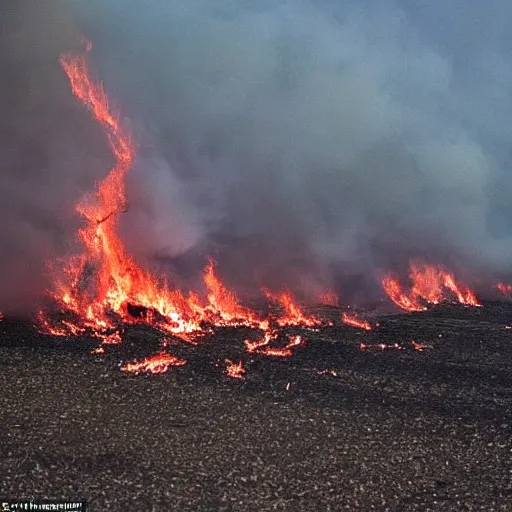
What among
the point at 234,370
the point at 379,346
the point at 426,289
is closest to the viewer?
the point at 234,370

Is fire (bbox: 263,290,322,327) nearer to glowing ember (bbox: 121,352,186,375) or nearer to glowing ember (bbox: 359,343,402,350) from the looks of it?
glowing ember (bbox: 359,343,402,350)

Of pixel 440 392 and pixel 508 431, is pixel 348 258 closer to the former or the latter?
pixel 440 392

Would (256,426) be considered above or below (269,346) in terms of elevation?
below

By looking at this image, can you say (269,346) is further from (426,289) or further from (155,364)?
(426,289)

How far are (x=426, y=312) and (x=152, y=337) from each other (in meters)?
6.61

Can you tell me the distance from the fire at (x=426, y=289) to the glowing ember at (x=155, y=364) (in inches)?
252

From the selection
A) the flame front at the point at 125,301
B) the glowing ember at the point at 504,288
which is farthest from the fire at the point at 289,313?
the glowing ember at the point at 504,288

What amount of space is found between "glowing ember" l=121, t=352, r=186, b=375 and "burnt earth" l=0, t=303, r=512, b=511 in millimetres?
190

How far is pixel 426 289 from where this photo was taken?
15.1 meters

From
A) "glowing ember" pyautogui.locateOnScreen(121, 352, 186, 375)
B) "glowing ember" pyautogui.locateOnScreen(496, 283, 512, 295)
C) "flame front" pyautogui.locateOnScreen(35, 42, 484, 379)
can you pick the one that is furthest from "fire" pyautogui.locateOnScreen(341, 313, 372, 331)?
"glowing ember" pyautogui.locateOnScreen(496, 283, 512, 295)

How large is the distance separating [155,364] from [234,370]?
4.29ft

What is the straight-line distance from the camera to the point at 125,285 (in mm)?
12195

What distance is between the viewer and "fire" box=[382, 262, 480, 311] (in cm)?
1405

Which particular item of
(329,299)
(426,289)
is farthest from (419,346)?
(426,289)
